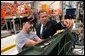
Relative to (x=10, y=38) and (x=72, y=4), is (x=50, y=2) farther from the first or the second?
(x=10, y=38)

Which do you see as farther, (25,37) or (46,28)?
(46,28)

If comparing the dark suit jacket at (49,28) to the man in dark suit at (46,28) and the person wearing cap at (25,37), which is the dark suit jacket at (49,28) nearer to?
the man in dark suit at (46,28)

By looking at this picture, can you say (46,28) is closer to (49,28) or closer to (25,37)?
(49,28)

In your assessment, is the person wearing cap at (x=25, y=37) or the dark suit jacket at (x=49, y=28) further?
the dark suit jacket at (x=49, y=28)

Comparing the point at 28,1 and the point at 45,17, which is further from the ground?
the point at 28,1

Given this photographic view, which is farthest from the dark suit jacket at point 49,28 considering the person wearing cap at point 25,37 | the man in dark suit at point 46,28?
the person wearing cap at point 25,37

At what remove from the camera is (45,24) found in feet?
11.3

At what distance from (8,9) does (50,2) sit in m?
3.55

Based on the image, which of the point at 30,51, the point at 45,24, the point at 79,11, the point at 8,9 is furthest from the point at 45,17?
the point at 8,9

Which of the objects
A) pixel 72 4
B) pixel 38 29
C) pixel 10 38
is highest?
pixel 72 4

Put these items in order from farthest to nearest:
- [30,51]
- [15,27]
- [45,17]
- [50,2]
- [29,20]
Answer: [50,2]
[15,27]
[45,17]
[29,20]
[30,51]

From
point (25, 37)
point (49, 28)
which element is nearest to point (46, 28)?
point (49, 28)

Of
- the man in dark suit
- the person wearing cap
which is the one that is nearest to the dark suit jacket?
the man in dark suit

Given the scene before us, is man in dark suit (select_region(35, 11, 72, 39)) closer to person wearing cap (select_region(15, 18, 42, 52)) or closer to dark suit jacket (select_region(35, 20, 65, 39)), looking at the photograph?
dark suit jacket (select_region(35, 20, 65, 39))
